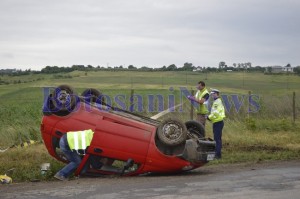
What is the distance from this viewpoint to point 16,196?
24.4 feet


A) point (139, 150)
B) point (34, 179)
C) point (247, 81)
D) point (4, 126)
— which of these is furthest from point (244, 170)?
point (247, 81)

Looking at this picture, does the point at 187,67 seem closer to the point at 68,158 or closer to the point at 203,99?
the point at 203,99

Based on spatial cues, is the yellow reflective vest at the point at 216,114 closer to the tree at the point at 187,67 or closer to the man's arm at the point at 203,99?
the man's arm at the point at 203,99

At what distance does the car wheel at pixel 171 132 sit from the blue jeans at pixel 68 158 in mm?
1687

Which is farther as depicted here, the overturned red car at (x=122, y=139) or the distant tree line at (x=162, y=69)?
the distant tree line at (x=162, y=69)

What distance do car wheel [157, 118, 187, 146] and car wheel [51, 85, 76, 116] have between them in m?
1.80

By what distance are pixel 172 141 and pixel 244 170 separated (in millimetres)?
1951

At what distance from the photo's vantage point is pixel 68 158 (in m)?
9.23

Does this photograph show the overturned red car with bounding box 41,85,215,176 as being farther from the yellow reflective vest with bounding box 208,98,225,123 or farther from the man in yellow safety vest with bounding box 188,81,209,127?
the man in yellow safety vest with bounding box 188,81,209,127

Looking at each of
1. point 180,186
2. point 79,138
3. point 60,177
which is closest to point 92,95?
point 79,138

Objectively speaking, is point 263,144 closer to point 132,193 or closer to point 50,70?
point 132,193

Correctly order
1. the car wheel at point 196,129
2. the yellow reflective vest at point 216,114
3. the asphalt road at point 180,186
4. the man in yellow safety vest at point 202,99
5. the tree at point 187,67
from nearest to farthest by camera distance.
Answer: the asphalt road at point 180,186 → the car wheel at point 196,129 → the yellow reflective vest at point 216,114 → the man in yellow safety vest at point 202,99 → the tree at point 187,67

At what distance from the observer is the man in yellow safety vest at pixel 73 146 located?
8.96 meters

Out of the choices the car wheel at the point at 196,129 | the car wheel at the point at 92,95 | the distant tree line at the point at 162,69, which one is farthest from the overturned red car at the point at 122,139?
the distant tree line at the point at 162,69
